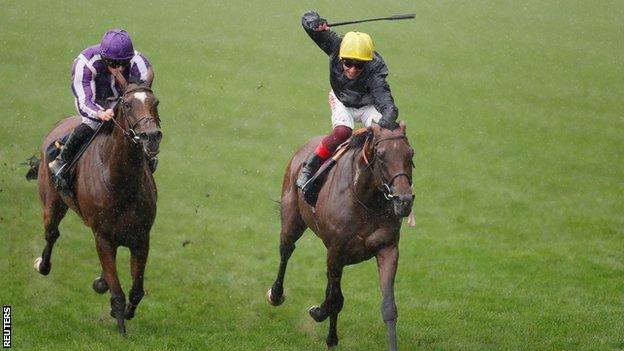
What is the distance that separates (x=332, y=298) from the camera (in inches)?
411

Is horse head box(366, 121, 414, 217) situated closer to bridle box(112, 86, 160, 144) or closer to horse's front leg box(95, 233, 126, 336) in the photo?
bridle box(112, 86, 160, 144)

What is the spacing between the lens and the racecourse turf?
12.5 metres

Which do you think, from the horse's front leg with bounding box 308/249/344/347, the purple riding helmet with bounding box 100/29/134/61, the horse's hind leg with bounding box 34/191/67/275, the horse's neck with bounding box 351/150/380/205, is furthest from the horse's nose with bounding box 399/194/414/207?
the horse's hind leg with bounding box 34/191/67/275

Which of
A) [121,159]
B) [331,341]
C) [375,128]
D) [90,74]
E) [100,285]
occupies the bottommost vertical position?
[331,341]

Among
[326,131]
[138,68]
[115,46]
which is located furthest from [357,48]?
[326,131]

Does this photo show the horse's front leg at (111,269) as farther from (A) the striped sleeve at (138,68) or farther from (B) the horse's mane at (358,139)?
(B) the horse's mane at (358,139)

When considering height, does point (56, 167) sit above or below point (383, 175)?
below

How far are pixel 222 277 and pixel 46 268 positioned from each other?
328 cm

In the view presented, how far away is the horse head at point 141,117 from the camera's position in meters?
9.11

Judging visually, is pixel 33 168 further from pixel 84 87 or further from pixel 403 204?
pixel 403 204

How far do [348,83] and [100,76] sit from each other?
2766 mm

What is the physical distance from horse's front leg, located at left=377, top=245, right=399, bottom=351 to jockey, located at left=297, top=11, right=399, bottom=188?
1.40m

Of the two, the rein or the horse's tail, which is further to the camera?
the horse's tail

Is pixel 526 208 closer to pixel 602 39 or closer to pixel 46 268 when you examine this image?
pixel 46 268
